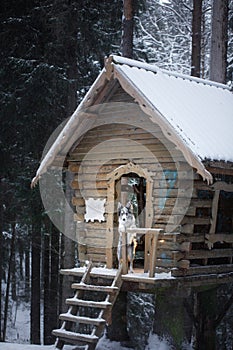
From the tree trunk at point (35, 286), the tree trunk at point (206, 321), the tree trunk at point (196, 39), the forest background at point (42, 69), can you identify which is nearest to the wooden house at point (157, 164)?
the tree trunk at point (206, 321)

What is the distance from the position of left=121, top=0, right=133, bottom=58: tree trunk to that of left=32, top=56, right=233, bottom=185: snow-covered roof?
3.29 m

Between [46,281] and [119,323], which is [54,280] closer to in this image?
[46,281]

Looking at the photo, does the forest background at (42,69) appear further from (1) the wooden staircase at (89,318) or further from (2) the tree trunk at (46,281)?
(1) the wooden staircase at (89,318)

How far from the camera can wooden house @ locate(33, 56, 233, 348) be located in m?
12.1

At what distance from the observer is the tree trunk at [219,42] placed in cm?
1856

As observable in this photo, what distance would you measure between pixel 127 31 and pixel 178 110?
5.93 m

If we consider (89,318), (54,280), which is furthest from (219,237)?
(54,280)

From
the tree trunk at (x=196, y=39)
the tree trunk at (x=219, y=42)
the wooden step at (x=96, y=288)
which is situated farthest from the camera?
the tree trunk at (x=196, y=39)

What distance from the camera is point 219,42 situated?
18656mm

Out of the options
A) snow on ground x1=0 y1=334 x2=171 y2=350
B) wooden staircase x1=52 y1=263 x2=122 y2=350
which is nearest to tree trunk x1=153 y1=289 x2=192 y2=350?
snow on ground x1=0 y1=334 x2=171 y2=350

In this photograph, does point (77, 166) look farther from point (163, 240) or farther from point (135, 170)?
point (163, 240)

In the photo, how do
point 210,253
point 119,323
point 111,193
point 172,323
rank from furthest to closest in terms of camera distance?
point 119,323 < point 172,323 < point 111,193 < point 210,253

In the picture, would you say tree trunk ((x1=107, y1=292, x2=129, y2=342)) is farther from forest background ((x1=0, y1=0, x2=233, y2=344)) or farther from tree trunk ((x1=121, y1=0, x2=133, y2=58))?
tree trunk ((x1=121, y1=0, x2=133, y2=58))

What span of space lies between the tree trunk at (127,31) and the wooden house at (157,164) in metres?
3.37
